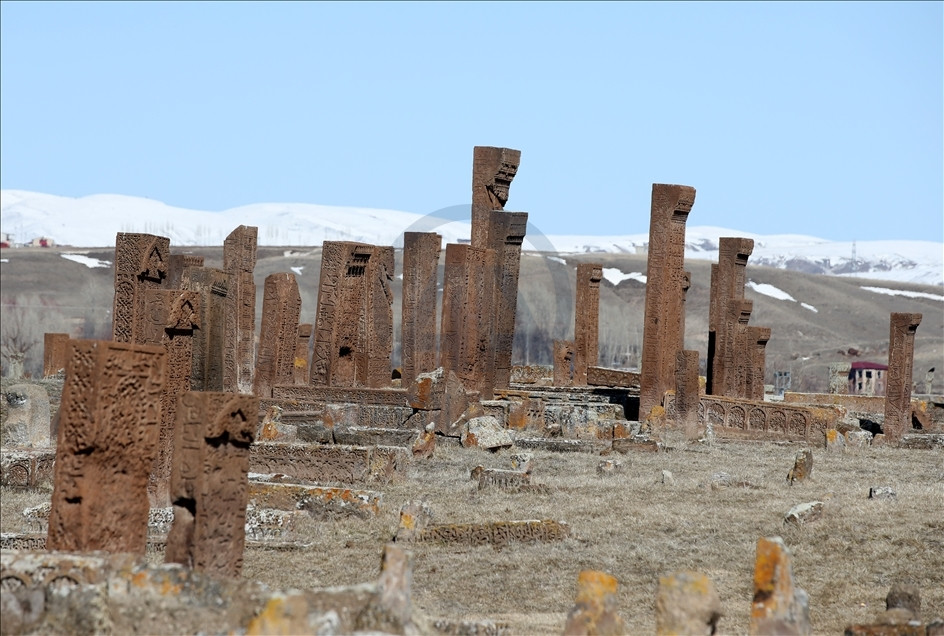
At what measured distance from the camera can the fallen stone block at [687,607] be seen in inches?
285

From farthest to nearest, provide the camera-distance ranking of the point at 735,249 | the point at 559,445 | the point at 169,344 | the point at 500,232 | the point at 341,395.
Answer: the point at 735,249 < the point at 500,232 < the point at 341,395 < the point at 559,445 < the point at 169,344

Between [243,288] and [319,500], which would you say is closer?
[319,500]

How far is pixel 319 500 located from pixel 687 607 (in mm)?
6466

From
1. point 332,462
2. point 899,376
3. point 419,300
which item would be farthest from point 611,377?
point 332,462

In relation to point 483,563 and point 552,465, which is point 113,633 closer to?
point 483,563

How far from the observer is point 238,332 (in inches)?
1014

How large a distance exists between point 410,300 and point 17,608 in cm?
1970

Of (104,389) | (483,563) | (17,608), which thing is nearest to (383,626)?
(17,608)

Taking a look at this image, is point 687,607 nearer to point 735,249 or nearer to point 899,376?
point 899,376

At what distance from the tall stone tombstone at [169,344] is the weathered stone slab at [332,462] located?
3.07 metres

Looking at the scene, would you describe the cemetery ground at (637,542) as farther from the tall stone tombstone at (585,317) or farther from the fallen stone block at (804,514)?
the tall stone tombstone at (585,317)

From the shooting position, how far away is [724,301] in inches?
1085

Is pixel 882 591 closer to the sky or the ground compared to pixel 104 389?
closer to the ground

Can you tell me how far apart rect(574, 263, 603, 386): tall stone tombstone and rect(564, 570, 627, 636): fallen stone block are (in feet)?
81.8
